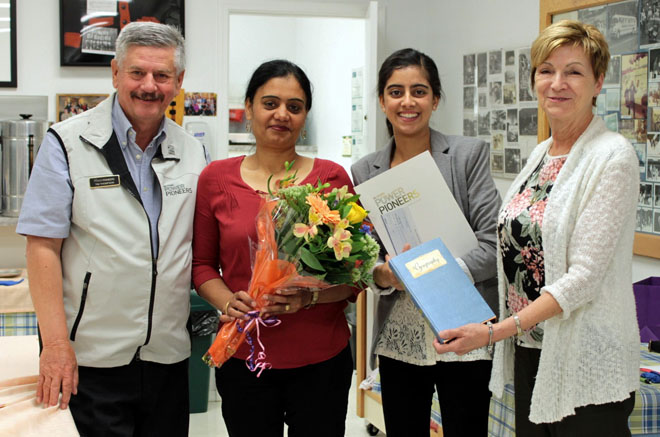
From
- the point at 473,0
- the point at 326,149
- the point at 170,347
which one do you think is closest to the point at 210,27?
the point at 473,0

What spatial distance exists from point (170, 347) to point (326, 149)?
203 inches

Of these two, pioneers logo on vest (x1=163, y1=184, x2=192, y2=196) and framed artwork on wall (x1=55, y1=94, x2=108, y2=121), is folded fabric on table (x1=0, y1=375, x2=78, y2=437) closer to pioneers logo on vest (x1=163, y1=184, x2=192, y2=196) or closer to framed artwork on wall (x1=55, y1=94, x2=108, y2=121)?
pioneers logo on vest (x1=163, y1=184, x2=192, y2=196)

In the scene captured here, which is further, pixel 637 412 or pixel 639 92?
pixel 639 92

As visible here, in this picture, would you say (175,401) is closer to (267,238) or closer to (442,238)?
(267,238)

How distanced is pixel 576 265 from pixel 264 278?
2.49 ft

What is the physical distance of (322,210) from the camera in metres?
1.65

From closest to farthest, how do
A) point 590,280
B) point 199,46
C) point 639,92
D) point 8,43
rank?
point 590,280 → point 639,92 → point 8,43 → point 199,46

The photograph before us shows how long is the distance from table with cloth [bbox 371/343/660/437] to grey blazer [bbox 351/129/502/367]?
575mm

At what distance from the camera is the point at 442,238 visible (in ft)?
6.64

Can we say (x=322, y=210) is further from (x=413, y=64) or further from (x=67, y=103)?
(x=67, y=103)

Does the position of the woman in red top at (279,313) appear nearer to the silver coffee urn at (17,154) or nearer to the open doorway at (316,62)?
the silver coffee urn at (17,154)

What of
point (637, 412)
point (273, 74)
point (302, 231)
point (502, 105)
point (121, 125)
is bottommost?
point (637, 412)

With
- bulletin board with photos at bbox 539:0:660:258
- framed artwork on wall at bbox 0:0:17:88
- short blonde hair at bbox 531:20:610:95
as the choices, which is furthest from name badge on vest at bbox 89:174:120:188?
framed artwork on wall at bbox 0:0:17:88

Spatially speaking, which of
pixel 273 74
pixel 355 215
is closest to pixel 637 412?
pixel 355 215
